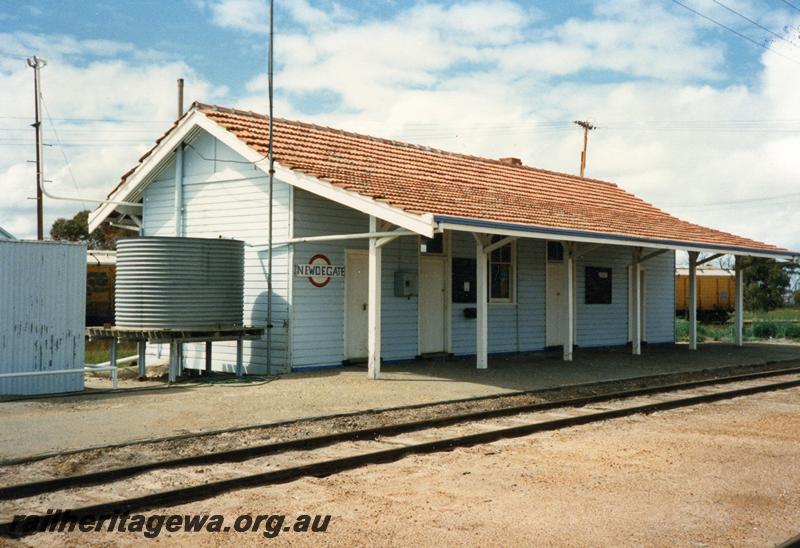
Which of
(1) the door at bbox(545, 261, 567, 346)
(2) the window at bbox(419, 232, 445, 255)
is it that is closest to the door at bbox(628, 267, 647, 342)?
(1) the door at bbox(545, 261, 567, 346)

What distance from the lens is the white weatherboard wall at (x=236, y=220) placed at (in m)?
14.3

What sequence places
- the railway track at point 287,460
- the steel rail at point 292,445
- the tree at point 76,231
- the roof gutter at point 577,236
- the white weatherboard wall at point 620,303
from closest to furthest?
the railway track at point 287,460 < the steel rail at point 292,445 < the roof gutter at point 577,236 < the white weatherboard wall at point 620,303 < the tree at point 76,231

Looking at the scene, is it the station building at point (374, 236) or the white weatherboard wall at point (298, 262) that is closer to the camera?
the station building at point (374, 236)

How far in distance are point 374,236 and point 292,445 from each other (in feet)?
17.5

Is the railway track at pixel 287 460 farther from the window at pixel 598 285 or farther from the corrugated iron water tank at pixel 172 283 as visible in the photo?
the window at pixel 598 285

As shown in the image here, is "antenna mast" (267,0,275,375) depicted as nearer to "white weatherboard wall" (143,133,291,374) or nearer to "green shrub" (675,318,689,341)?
"white weatherboard wall" (143,133,291,374)

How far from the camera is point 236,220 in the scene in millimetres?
15344

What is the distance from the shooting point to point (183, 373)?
15.4 meters

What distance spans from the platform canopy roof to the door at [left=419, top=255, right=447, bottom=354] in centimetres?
155

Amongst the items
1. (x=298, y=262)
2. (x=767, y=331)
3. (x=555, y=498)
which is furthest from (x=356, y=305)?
(x=767, y=331)

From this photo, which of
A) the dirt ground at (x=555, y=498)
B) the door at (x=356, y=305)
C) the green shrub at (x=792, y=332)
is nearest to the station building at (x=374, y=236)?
the door at (x=356, y=305)

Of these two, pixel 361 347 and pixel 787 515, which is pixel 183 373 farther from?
pixel 787 515

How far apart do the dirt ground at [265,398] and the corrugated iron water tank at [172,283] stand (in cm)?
118

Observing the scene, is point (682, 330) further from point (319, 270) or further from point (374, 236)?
point (374, 236)
